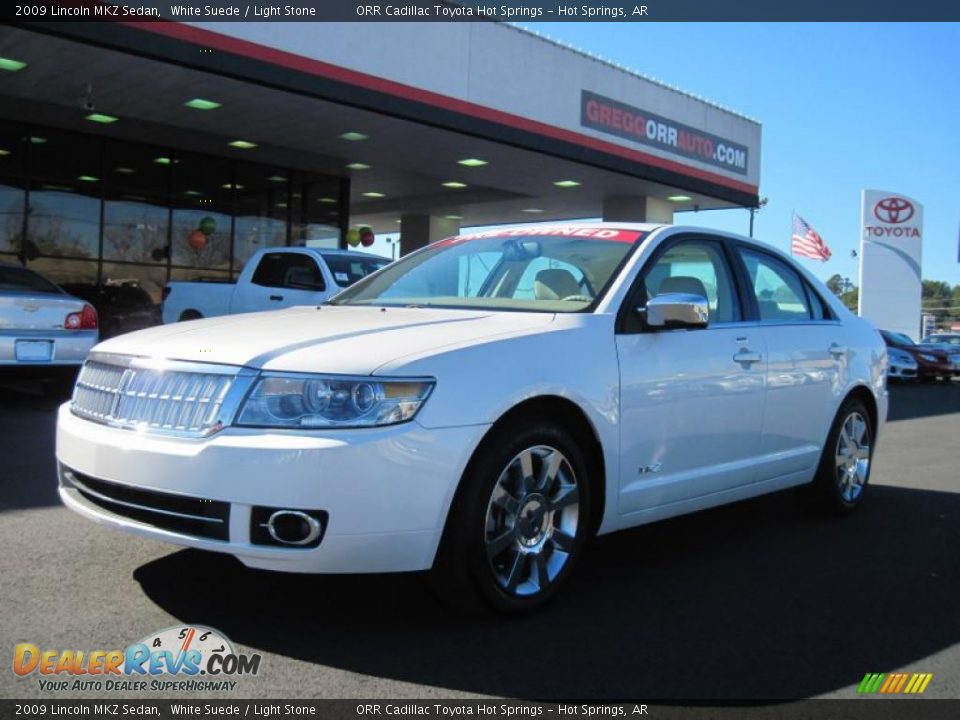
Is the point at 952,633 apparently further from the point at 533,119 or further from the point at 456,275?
the point at 533,119

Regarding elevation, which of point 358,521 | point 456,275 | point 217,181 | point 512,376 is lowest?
point 358,521

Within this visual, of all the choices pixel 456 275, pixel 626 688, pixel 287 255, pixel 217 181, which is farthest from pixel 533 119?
pixel 626 688

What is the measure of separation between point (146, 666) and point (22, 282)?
24.5 ft

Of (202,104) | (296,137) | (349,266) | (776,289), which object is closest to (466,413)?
(776,289)

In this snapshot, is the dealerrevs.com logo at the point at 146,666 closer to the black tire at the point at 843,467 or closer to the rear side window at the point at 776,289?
the rear side window at the point at 776,289

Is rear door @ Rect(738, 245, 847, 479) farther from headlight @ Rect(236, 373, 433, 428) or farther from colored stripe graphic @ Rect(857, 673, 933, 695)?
headlight @ Rect(236, 373, 433, 428)

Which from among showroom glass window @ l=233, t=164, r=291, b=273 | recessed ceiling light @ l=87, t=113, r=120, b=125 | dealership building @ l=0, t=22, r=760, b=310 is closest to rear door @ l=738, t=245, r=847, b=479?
dealership building @ l=0, t=22, r=760, b=310

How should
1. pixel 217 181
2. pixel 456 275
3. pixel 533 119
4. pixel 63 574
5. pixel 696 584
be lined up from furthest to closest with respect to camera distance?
pixel 217 181 < pixel 533 119 < pixel 456 275 < pixel 696 584 < pixel 63 574

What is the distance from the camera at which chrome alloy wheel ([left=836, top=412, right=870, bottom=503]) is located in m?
5.74

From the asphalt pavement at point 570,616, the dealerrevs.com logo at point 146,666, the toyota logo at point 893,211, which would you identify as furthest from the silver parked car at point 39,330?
the toyota logo at point 893,211

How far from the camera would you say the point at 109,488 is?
352cm

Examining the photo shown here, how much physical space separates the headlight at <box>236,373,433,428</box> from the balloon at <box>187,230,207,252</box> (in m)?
16.8

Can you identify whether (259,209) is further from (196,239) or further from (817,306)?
(817,306)

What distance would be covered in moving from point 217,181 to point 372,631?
57.7 ft
